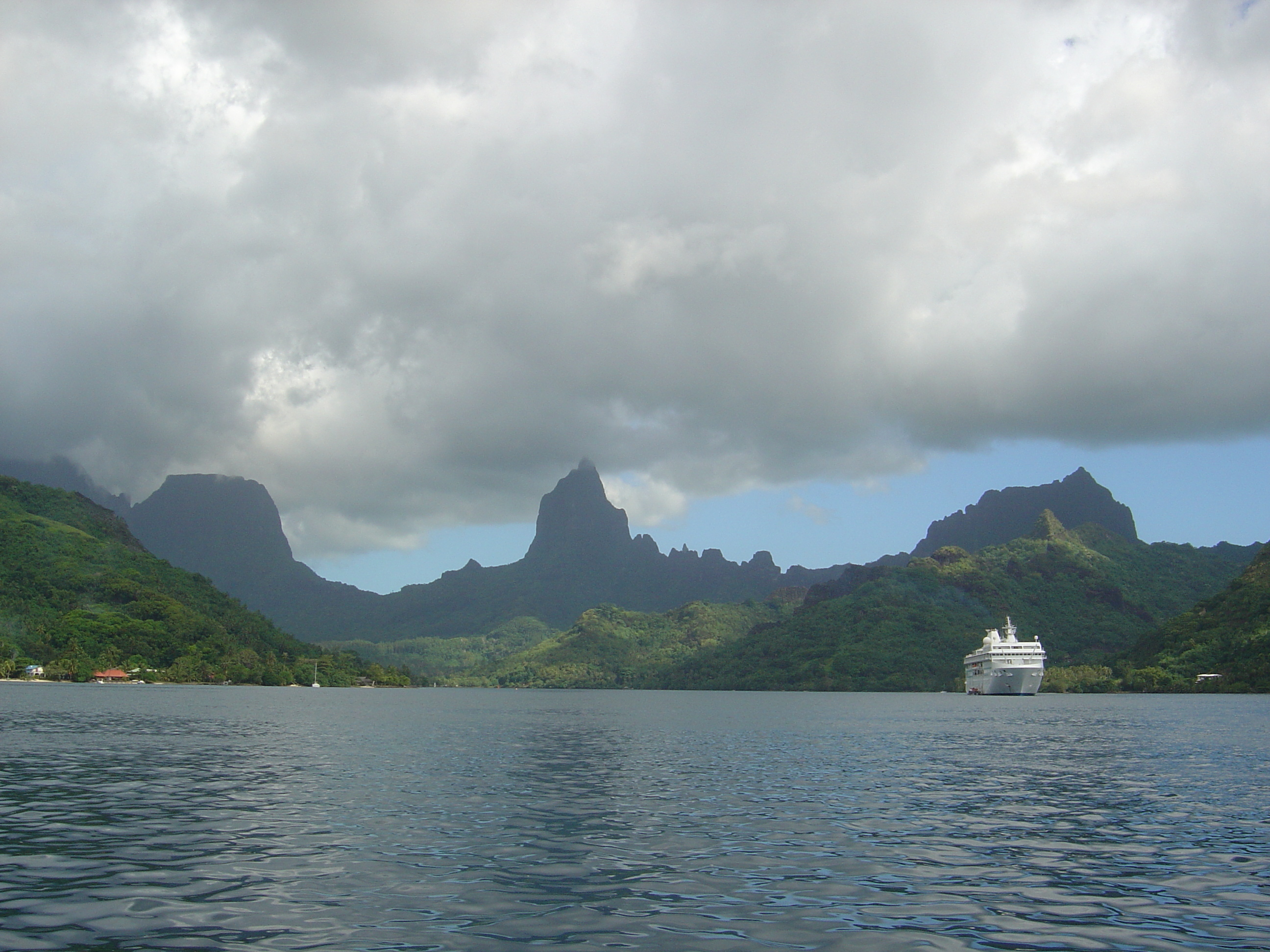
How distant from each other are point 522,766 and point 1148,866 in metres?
36.2

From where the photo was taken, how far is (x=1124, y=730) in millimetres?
90000

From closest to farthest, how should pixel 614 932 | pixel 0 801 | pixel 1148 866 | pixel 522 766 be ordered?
pixel 614 932 → pixel 1148 866 → pixel 0 801 → pixel 522 766

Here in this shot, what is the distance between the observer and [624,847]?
95.7ft

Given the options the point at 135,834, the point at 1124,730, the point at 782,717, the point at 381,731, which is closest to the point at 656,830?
the point at 135,834

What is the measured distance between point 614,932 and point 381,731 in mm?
71174

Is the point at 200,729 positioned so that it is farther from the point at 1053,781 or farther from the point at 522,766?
the point at 1053,781

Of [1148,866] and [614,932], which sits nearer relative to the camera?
[614,932]

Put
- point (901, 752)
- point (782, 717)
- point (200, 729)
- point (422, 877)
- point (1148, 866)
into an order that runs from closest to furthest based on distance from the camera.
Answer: point (422, 877)
point (1148, 866)
point (901, 752)
point (200, 729)
point (782, 717)

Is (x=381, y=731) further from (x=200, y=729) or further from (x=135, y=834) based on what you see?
(x=135, y=834)

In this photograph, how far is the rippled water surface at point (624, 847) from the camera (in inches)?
755

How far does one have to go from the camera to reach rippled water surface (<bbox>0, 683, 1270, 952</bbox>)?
19.2m

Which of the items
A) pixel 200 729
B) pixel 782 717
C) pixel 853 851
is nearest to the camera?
pixel 853 851

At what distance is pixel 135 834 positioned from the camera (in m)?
29.3

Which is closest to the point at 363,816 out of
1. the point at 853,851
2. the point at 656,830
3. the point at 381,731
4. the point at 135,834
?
the point at 135,834
